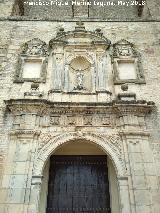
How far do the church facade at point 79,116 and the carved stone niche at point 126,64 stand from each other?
29 mm

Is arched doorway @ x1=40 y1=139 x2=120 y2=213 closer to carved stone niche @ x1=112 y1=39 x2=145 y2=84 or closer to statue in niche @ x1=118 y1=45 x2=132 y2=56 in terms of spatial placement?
carved stone niche @ x1=112 y1=39 x2=145 y2=84

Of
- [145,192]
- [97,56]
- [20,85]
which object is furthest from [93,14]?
[145,192]

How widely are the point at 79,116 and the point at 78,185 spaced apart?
5.71 ft

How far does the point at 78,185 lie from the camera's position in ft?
26.6

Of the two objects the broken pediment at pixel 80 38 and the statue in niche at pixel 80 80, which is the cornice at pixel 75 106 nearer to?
the statue in niche at pixel 80 80

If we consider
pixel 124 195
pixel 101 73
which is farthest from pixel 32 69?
pixel 124 195

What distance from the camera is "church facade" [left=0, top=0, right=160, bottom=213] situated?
711 cm

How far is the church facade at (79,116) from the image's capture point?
7109 millimetres

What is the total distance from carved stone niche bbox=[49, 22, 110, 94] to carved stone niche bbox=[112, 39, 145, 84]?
1.06 ft

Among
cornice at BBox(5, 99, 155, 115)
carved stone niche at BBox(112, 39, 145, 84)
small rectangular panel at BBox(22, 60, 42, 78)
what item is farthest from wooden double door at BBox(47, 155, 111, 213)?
small rectangular panel at BBox(22, 60, 42, 78)

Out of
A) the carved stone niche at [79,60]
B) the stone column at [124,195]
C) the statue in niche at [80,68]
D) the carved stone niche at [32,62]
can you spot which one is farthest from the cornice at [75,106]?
the stone column at [124,195]

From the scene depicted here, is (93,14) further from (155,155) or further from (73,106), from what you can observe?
(155,155)

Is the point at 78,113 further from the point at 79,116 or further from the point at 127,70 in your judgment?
the point at 127,70

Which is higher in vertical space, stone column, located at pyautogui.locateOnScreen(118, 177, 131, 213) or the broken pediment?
the broken pediment
